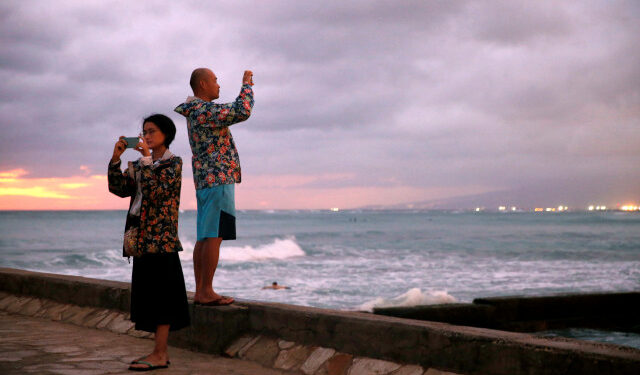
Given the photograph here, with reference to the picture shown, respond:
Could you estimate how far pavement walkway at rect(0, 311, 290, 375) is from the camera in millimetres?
3584

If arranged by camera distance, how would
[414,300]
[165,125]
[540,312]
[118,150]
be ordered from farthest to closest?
[414,300] → [540,312] → [165,125] → [118,150]

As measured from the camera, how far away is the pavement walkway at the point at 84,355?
3.58 m

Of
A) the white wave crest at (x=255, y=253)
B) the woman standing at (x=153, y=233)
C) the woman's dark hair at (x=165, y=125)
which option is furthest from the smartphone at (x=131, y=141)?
the white wave crest at (x=255, y=253)

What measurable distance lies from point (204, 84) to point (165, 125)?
0.54m

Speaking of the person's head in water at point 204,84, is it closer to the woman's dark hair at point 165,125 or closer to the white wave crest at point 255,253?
the woman's dark hair at point 165,125

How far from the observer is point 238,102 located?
3971 mm

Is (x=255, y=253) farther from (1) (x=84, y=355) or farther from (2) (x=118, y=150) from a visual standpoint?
(2) (x=118, y=150)

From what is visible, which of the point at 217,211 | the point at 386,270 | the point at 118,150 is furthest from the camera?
the point at 386,270

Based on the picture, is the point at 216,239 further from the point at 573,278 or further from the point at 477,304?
the point at 573,278

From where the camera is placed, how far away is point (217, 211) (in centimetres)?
400

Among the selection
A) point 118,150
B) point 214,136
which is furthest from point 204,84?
point 118,150

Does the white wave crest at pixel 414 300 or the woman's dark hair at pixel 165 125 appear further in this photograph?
the white wave crest at pixel 414 300

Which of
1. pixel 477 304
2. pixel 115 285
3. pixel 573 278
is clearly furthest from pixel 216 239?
pixel 573 278

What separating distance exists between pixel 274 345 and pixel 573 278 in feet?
61.4
